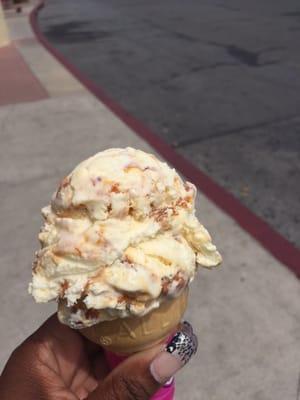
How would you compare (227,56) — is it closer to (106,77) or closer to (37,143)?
(106,77)

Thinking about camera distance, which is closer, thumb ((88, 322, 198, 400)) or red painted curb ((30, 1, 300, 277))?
thumb ((88, 322, 198, 400))

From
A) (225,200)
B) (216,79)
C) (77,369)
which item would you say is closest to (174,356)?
(77,369)

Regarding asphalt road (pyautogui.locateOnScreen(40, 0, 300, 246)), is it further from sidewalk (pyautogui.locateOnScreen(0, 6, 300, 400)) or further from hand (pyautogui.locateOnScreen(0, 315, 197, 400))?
hand (pyautogui.locateOnScreen(0, 315, 197, 400))

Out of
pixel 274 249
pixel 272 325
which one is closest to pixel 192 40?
pixel 274 249

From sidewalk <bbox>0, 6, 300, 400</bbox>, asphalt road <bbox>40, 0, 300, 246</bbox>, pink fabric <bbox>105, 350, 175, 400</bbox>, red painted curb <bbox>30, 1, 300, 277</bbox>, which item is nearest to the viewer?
pink fabric <bbox>105, 350, 175, 400</bbox>

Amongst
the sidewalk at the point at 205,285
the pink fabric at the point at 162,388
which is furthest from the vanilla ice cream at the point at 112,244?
the sidewalk at the point at 205,285

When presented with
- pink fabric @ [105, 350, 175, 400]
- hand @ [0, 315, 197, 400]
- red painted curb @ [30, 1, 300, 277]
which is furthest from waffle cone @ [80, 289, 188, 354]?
red painted curb @ [30, 1, 300, 277]

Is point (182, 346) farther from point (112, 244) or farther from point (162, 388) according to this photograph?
point (112, 244)
